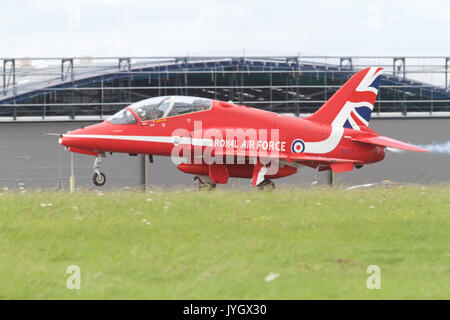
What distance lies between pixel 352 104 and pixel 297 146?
264cm

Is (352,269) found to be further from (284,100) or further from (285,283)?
(284,100)

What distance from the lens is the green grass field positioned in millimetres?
8391

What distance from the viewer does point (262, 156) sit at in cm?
1991

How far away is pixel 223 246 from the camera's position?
33.2 feet

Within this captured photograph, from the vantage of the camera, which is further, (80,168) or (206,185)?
(80,168)

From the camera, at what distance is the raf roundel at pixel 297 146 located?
20.6 m

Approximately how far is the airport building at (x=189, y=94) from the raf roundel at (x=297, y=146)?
18573 mm

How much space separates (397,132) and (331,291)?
120 feet

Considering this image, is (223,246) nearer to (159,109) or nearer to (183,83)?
(159,109)

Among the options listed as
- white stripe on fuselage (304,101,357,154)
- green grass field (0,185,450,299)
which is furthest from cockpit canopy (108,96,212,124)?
green grass field (0,185,450,299)

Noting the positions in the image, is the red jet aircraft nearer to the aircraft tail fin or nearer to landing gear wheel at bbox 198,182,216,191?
landing gear wheel at bbox 198,182,216,191

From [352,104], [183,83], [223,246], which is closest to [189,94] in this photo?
[183,83]

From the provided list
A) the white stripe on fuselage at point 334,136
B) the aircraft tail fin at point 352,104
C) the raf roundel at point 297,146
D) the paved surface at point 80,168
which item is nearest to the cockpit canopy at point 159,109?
the raf roundel at point 297,146
